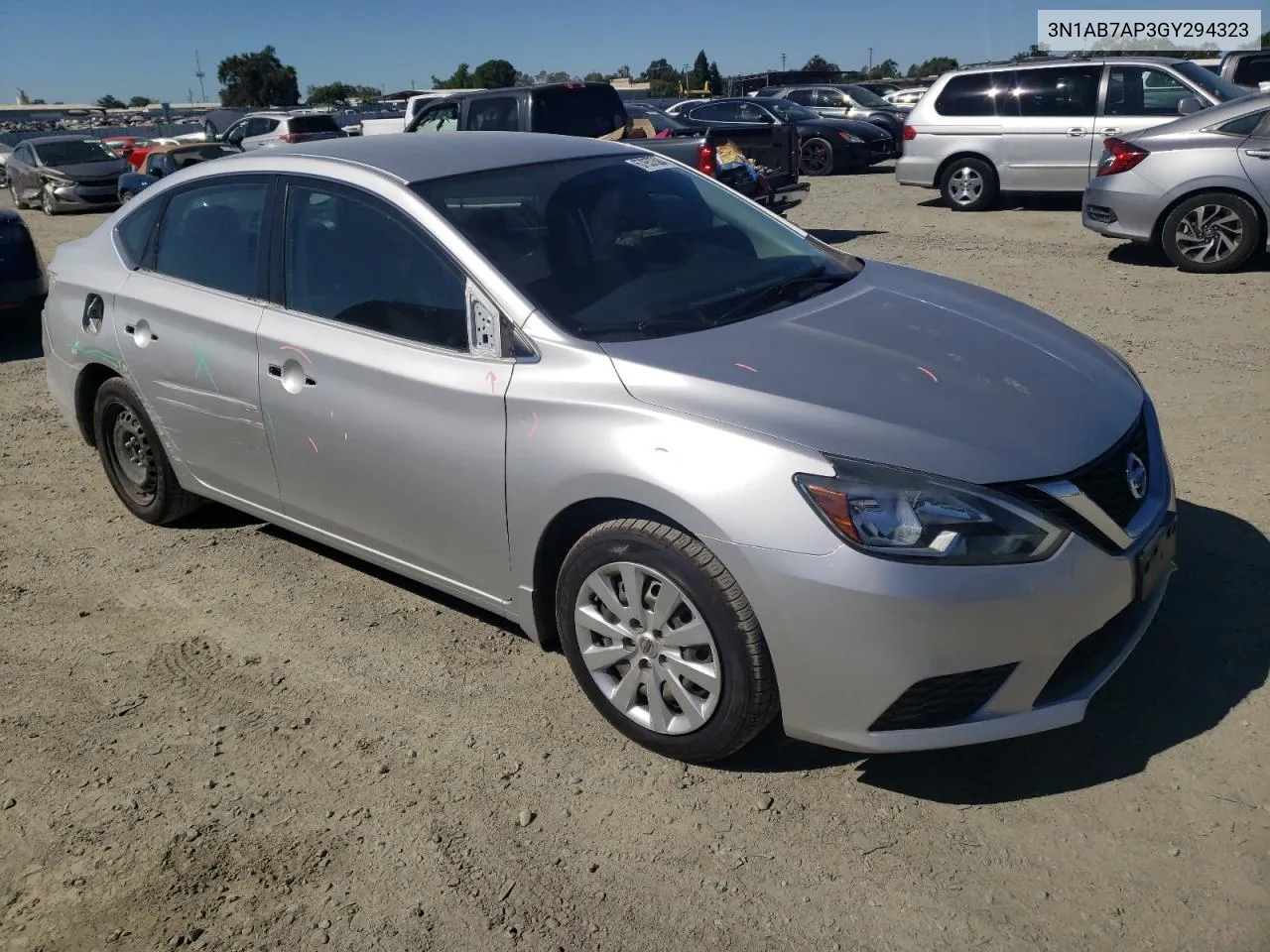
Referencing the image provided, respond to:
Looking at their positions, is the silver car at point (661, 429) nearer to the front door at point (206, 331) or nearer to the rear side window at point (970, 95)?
the front door at point (206, 331)

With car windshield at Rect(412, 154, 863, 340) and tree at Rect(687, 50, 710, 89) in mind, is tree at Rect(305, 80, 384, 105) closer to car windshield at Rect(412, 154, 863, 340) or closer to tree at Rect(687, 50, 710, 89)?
tree at Rect(687, 50, 710, 89)

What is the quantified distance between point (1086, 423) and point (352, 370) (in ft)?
7.42

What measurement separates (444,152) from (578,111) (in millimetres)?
8603

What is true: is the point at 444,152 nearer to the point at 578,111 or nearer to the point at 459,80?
the point at 578,111

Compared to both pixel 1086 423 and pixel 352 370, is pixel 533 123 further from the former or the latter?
pixel 1086 423

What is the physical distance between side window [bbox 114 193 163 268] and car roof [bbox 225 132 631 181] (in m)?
0.53

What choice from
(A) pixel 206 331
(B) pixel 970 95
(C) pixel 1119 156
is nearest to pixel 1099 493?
(A) pixel 206 331

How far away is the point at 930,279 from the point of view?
416cm

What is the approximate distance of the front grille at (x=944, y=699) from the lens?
8.88 ft

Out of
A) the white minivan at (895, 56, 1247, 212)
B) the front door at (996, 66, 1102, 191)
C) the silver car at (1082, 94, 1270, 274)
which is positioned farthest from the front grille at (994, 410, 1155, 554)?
the front door at (996, 66, 1102, 191)

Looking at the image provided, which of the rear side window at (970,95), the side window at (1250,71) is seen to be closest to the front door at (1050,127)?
the rear side window at (970,95)

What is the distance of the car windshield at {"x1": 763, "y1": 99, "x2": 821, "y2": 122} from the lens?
1961 centimetres

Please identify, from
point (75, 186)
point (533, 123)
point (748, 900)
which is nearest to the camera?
point (748, 900)

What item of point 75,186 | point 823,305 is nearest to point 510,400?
point 823,305
